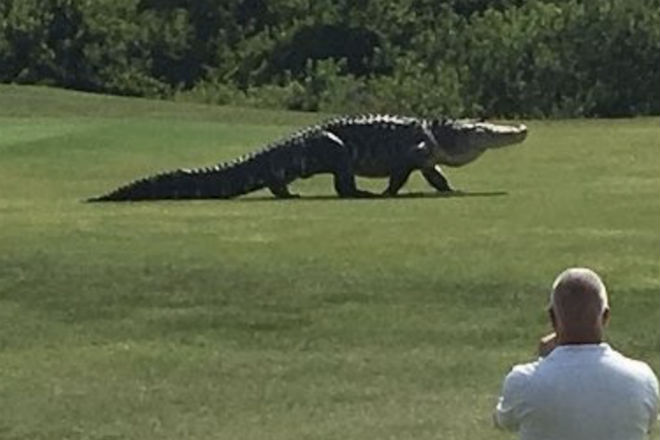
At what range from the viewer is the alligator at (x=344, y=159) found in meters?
19.2

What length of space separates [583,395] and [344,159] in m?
14.3

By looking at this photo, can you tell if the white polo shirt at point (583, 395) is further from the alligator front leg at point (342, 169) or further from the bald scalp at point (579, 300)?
the alligator front leg at point (342, 169)

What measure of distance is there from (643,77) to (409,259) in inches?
1242

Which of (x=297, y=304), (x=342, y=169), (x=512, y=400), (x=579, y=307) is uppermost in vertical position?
(x=579, y=307)

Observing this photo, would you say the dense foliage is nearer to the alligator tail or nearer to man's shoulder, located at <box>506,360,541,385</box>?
the alligator tail

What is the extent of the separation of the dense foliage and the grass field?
25.1 meters

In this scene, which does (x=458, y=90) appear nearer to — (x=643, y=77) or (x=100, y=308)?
(x=643, y=77)

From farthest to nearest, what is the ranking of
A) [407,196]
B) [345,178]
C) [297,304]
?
[345,178] → [407,196] → [297,304]

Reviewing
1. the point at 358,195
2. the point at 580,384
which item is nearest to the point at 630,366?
the point at 580,384

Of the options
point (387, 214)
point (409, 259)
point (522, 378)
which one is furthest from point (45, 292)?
point (522, 378)

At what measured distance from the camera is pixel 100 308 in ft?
40.1

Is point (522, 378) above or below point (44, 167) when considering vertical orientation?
above

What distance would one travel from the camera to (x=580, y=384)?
209 inches

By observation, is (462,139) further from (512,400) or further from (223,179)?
(512,400)
